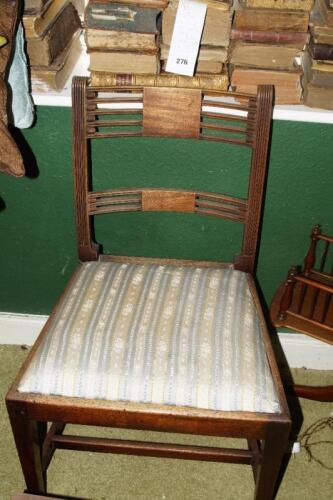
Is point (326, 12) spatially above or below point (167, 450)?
above

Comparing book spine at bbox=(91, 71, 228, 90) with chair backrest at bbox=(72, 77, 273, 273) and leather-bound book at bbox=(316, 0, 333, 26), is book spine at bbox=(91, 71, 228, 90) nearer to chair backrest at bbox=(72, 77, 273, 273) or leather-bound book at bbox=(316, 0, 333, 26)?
chair backrest at bbox=(72, 77, 273, 273)

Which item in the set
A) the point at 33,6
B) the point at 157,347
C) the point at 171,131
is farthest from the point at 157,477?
the point at 33,6

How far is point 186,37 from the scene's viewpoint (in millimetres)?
1389

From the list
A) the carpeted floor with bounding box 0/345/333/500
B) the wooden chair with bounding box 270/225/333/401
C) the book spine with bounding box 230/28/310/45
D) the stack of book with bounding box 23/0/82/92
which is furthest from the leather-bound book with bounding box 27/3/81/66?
the carpeted floor with bounding box 0/345/333/500

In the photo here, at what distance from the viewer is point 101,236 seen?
70.3 inches

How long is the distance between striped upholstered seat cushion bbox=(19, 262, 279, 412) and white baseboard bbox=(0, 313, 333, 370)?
67 centimetres

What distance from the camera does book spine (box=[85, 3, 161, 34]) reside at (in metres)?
1.38

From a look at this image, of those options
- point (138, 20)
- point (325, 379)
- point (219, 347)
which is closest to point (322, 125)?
point (138, 20)

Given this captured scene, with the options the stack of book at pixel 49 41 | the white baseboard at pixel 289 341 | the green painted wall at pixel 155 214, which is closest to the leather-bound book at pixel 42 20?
the stack of book at pixel 49 41

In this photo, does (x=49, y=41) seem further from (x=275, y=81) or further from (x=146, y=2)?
(x=275, y=81)

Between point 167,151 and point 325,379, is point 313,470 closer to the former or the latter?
point 325,379

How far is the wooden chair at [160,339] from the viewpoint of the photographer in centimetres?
116

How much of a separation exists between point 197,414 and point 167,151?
0.78 m

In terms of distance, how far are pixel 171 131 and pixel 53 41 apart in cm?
42
